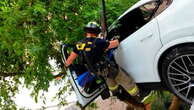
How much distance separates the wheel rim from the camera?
4949 mm

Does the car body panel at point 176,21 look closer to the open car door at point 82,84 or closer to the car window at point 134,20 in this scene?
the car window at point 134,20

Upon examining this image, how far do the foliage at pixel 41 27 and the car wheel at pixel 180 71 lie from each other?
208 centimetres

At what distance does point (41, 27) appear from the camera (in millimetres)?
6605

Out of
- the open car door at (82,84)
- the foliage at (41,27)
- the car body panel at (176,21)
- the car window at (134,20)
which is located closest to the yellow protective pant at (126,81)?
the open car door at (82,84)

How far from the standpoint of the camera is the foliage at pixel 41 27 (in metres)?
6.44

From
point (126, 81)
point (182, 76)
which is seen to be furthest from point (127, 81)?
point (182, 76)

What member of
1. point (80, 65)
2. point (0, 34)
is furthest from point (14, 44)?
point (80, 65)

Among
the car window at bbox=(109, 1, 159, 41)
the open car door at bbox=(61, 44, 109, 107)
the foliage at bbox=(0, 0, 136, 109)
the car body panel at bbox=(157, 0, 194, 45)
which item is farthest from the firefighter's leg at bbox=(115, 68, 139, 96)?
the foliage at bbox=(0, 0, 136, 109)

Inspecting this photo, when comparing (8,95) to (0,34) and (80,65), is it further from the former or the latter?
(80,65)

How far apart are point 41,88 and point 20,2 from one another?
1811 millimetres

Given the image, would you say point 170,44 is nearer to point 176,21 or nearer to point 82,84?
point 176,21

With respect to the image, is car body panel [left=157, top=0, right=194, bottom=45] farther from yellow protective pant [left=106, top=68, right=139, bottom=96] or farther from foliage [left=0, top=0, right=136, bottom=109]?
foliage [left=0, top=0, right=136, bottom=109]

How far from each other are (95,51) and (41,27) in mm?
1558

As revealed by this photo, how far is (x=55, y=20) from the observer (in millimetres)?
6625
